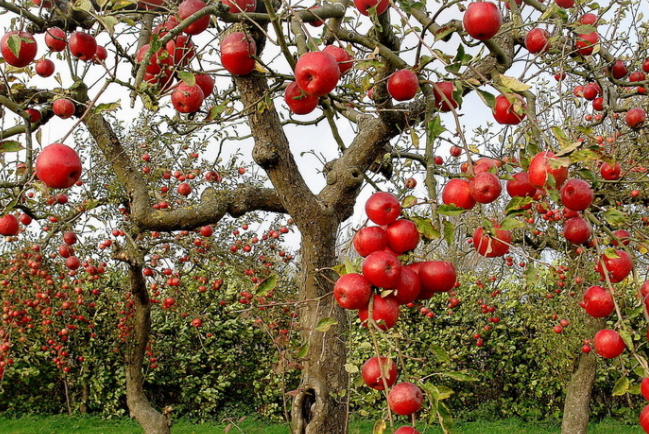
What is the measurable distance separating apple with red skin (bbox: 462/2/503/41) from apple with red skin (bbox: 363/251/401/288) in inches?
34.4

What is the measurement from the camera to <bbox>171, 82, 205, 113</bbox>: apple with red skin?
5.79ft

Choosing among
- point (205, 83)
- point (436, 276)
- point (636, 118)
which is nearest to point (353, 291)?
point (436, 276)

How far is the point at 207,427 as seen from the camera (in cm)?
712

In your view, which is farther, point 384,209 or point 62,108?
point 62,108

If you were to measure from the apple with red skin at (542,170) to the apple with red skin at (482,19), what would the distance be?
0.58 metres

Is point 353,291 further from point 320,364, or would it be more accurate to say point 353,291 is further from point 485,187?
point 320,364

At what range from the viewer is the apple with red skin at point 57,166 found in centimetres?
143

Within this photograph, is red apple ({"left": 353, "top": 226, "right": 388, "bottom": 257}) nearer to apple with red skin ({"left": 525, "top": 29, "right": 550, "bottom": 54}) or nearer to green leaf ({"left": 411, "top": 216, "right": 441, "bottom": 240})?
green leaf ({"left": 411, "top": 216, "right": 441, "bottom": 240})

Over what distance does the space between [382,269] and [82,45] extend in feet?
5.67

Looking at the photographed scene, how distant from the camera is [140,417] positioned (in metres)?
5.16

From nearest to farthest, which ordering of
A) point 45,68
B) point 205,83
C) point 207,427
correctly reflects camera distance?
point 205,83, point 45,68, point 207,427

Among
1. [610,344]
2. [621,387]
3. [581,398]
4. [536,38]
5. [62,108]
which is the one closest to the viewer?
[621,387]

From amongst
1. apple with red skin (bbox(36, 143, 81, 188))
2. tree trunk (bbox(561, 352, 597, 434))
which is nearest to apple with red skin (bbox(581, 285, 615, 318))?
apple with red skin (bbox(36, 143, 81, 188))

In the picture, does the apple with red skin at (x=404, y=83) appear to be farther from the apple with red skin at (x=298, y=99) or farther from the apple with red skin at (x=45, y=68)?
the apple with red skin at (x=45, y=68)
